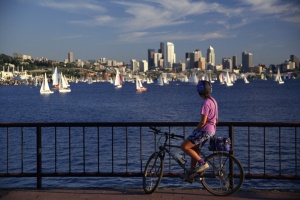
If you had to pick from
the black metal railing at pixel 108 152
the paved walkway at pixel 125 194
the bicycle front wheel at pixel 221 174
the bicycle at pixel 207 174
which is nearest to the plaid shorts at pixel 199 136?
the bicycle at pixel 207 174

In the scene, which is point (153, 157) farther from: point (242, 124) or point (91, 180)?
point (91, 180)

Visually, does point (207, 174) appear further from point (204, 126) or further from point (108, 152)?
point (108, 152)

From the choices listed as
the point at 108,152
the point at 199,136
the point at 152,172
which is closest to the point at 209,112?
the point at 199,136

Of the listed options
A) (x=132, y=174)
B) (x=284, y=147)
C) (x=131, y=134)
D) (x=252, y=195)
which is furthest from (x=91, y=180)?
(x=131, y=134)

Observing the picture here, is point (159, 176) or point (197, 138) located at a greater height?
point (197, 138)

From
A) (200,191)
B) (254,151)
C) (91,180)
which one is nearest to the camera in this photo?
(200,191)

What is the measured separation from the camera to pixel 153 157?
7902mm

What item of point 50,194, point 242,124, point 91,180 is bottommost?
point 91,180

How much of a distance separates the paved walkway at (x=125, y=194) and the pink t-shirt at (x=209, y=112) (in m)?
1.23

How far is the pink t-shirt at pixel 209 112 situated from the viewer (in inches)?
288

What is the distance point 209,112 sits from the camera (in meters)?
7.36

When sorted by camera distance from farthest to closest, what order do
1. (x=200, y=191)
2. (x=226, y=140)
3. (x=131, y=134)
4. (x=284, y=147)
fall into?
(x=131, y=134)
(x=284, y=147)
(x=200, y=191)
(x=226, y=140)

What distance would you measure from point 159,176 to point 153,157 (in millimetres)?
359

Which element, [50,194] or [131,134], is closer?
[50,194]
